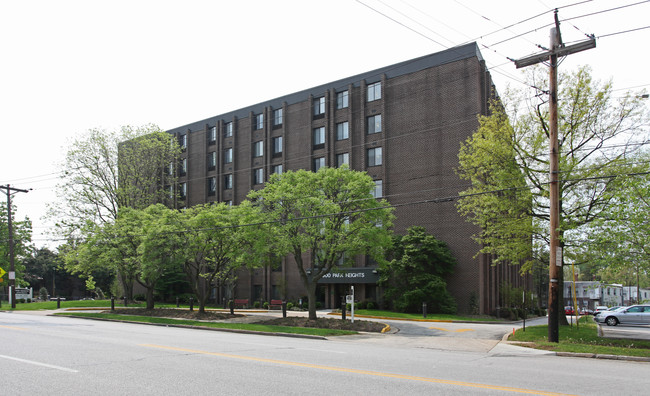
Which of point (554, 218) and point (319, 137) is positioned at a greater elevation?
point (319, 137)

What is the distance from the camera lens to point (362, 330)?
22.1m

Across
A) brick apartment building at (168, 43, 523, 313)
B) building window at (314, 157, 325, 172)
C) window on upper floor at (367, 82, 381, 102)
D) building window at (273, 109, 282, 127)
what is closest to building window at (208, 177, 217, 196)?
brick apartment building at (168, 43, 523, 313)

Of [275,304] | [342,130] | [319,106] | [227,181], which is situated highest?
[319,106]

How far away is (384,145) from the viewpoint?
3997 cm

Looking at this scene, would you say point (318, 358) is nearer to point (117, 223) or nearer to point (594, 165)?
point (594, 165)

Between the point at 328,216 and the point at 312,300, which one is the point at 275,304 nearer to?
the point at 312,300

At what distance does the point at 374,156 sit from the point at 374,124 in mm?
2811

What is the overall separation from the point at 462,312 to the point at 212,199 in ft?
99.7

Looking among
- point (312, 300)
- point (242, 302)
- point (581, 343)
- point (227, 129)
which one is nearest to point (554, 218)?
point (581, 343)

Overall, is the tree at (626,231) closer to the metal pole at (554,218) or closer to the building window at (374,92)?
the metal pole at (554,218)

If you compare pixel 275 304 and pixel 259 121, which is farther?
pixel 259 121

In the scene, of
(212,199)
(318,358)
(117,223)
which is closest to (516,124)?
(318,358)

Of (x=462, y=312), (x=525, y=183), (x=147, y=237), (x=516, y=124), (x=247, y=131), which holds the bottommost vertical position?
(x=462, y=312)

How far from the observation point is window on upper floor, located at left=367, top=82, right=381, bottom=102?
137 ft
